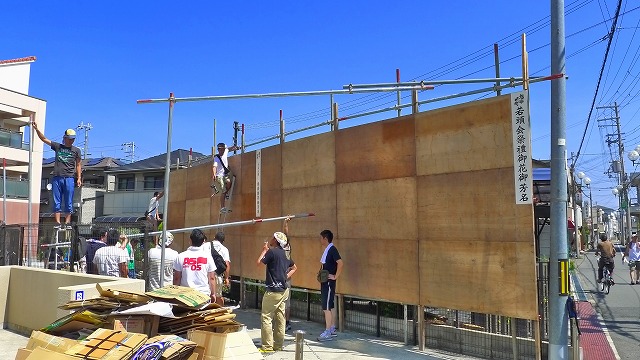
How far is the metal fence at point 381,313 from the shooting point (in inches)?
242

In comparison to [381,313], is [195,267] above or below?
above

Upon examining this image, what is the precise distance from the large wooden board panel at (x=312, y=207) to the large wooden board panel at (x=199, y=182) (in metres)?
3.87

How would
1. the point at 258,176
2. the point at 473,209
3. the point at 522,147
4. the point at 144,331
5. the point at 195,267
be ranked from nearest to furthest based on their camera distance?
the point at 144,331
the point at 522,147
the point at 473,209
the point at 195,267
the point at 258,176

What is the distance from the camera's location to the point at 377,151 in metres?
7.43

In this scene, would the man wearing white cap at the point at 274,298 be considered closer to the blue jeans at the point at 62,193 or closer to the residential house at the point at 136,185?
the blue jeans at the point at 62,193

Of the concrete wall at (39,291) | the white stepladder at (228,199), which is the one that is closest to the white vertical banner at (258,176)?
the white stepladder at (228,199)

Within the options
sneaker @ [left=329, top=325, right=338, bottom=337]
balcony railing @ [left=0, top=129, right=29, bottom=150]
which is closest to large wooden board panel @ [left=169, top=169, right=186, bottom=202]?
sneaker @ [left=329, top=325, right=338, bottom=337]

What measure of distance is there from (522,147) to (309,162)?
3974mm

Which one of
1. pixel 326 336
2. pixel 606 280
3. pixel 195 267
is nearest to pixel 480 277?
pixel 326 336

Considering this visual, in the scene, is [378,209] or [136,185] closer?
[378,209]

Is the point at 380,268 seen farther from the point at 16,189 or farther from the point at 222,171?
the point at 16,189

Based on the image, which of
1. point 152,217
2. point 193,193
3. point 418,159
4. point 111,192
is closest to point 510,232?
point 418,159

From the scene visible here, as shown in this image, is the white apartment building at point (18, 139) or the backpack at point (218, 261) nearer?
the backpack at point (218, 261)

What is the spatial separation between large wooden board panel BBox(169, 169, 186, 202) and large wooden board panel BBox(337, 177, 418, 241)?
701 cm
